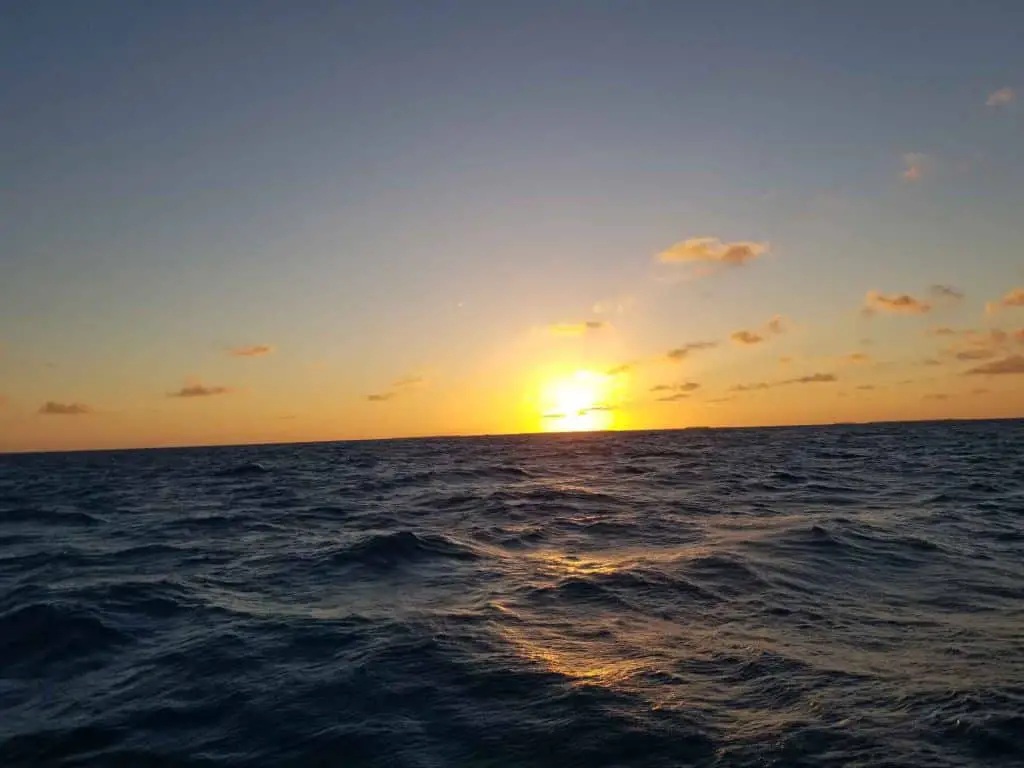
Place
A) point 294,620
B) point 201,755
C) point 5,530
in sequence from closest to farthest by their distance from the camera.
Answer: point 201,755 → point 294,620 → point 5,530

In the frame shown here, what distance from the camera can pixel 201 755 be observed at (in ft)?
26.3

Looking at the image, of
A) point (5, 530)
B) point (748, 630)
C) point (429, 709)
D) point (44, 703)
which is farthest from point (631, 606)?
point (5, 530)

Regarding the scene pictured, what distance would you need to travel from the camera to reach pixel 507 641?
11531mm

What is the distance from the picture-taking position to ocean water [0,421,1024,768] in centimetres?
795

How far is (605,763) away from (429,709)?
2.66 meters

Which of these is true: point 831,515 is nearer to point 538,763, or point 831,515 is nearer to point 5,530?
point 538,763

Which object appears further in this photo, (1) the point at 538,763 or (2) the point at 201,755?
(2) the point at 201,755

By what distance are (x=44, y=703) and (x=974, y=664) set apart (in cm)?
1306

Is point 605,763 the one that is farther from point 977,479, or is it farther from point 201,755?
point 977,479

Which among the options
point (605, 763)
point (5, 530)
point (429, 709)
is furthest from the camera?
point (5, 530)

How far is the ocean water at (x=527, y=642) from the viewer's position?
7949 millimetres

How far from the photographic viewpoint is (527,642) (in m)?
11.5

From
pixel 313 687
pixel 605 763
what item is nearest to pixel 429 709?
pixel 313 687

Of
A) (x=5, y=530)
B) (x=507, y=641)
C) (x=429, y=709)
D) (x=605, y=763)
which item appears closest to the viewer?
(x=605, y=763)
